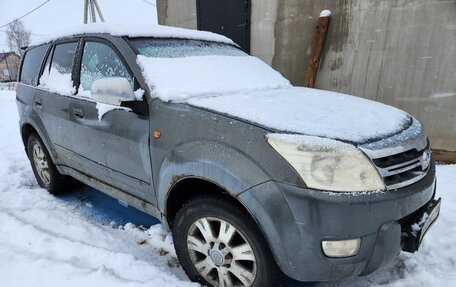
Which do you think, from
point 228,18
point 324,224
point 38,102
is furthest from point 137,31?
point 228,18

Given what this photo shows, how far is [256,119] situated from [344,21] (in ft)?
13.4

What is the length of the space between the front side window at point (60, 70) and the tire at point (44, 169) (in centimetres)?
74

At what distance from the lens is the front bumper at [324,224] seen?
1617mm


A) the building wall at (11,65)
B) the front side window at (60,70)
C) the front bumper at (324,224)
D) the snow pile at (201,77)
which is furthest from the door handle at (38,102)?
the building wall at (11,65)

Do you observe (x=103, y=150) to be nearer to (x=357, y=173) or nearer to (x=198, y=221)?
(x=198, y=221)

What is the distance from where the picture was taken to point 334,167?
165cm

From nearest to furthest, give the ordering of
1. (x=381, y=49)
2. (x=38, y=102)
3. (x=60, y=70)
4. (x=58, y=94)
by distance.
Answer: (x=58, y=94), (x=60, y=70), (x=38, y=102), (x=381, y=49)

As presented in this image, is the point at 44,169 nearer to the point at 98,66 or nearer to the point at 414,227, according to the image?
the point at 98,66

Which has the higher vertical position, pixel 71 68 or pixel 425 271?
pixel 71 68

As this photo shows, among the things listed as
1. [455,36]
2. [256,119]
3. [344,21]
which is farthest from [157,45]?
[455,36]

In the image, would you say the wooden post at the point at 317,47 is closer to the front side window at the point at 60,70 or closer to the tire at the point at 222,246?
the front side window at the point at 60,70

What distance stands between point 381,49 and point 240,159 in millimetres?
4148

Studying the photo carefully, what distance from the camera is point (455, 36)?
4402mm

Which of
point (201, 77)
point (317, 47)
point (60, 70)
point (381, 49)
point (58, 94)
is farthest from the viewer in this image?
point (317, 47)
